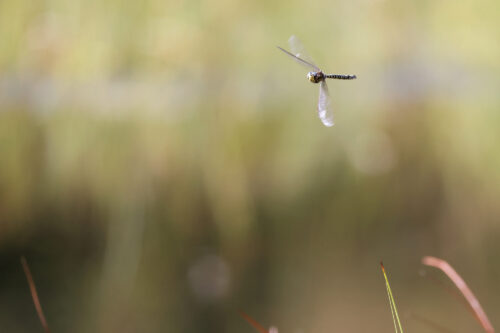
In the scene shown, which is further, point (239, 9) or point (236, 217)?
point (239, 9)

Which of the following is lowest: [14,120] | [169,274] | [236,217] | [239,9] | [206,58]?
[169,274]

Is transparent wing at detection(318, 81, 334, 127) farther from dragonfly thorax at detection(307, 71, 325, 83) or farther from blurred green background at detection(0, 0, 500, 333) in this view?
blurred green background at detection(0, 0, 500, 333)

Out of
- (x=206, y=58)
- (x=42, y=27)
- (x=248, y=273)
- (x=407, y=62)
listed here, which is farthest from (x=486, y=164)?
(x=42, y=27)

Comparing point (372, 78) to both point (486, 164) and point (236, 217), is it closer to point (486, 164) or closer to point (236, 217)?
point (486, 164)

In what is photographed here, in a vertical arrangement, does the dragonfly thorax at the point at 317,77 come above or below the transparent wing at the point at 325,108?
above

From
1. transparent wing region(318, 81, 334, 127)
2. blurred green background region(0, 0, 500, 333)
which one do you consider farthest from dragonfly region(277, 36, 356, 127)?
blurred green background region(0, 0, 500, 333)

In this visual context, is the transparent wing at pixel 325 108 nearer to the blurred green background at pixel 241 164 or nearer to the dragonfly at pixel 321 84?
the dragonfly at pixel 321 84

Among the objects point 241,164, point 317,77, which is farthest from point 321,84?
point 241,164

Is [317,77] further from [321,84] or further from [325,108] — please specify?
[325,108]

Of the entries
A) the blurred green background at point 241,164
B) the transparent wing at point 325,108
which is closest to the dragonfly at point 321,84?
the transparent wing at point 325,108
